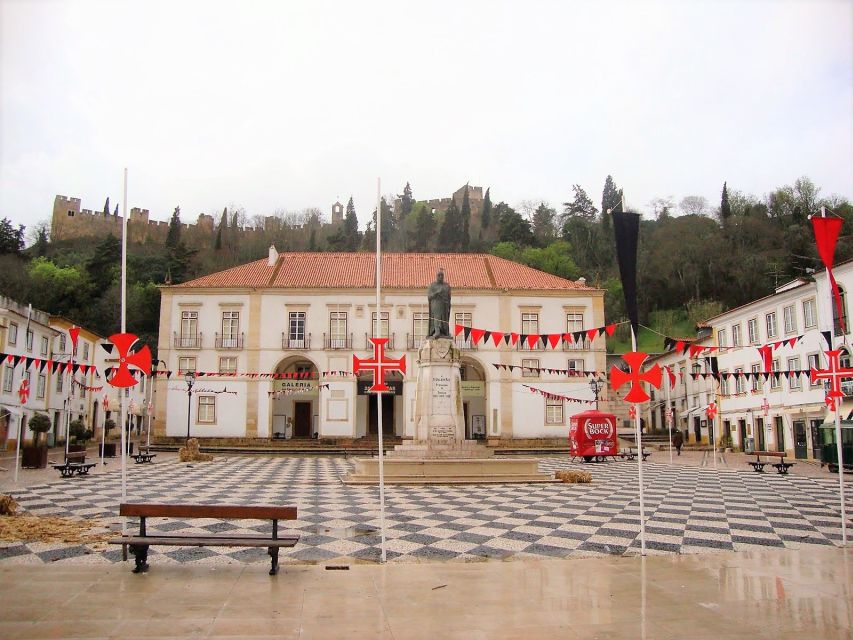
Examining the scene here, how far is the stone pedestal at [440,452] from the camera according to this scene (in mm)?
15938

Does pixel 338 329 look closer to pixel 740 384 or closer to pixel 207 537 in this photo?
pixel 740 384

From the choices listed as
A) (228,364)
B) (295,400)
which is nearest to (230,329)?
(228,364)

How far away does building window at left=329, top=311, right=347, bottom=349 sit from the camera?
130 ft

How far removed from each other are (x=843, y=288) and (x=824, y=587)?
2612 centimetres

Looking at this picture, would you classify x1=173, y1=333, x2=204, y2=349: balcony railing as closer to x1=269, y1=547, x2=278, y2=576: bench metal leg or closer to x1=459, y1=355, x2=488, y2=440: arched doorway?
x1=459, y1=355, x2=488, y2=440: arched doorway

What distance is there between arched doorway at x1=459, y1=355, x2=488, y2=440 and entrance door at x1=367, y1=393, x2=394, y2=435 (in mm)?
4921

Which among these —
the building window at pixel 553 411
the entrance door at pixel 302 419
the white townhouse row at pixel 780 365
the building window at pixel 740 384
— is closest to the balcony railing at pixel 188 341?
the entrance door at pixel 302 419

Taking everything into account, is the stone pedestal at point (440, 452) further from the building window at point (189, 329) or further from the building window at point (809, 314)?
the building window at point (189, 329)

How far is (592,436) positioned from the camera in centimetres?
2678

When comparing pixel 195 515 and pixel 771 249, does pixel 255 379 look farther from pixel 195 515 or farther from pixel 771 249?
pixel 771 249

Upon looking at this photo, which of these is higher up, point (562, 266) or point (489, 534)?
point (562, 266)

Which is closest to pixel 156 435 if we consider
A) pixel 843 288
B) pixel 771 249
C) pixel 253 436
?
pixel 253 436

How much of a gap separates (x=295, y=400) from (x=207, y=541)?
35486mm

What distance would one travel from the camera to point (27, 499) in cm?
1199
